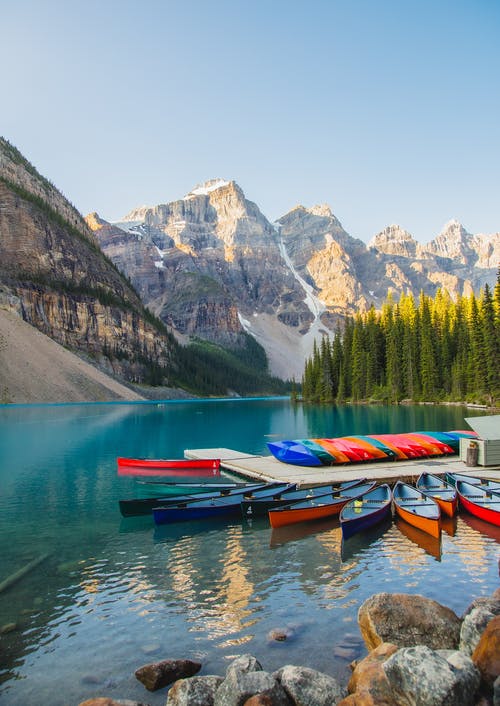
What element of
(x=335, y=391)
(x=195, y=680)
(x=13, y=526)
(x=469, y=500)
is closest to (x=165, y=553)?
(x=13, y=526)

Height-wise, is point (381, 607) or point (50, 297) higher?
point (50, 297)

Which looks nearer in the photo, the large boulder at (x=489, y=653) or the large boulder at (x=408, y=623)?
the large boulder at (x=489, y=653)

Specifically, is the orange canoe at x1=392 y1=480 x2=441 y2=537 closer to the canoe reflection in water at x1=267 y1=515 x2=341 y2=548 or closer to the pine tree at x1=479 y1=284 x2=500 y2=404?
the canoe reflection in water at x1=267 y1=515 x2=341 y2=548

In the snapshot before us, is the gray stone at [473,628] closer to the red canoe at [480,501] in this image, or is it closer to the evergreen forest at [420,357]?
the red canoe at [480,501]

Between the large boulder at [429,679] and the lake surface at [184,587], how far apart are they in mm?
3016

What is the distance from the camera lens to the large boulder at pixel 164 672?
10922 millimetres

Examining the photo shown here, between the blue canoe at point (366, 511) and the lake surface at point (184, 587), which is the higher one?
the blue canoe at point (366, 511)

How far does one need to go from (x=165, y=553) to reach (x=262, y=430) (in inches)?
2128

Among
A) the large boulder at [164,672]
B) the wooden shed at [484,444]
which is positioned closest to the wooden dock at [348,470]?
the wooden shed at [484,444]

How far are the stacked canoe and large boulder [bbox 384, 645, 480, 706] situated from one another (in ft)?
88.8


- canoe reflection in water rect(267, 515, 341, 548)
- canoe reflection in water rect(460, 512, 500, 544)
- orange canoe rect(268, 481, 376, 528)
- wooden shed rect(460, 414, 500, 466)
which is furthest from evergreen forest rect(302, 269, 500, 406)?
canoe reflection in water rect(267, 515, 341, 548)

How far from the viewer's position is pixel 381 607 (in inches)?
468

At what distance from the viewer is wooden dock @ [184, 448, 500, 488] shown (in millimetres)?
30734

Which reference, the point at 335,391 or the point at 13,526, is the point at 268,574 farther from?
the point at 335,391
